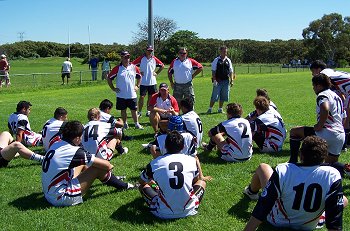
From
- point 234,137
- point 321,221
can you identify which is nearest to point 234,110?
point 234,137

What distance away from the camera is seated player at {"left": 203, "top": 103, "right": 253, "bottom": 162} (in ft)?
24.9

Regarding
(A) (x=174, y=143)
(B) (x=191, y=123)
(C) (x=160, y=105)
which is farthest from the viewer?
(C) (x=160, y=105)

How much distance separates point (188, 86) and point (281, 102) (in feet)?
Result: 18.5

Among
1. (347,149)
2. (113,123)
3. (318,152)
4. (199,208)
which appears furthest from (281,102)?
(318,152)

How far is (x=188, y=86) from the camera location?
12.8 m

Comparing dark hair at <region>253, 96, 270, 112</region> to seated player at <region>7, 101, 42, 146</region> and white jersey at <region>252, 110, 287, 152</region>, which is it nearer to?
white jersey at <region>252, 110, 287, 152</region>

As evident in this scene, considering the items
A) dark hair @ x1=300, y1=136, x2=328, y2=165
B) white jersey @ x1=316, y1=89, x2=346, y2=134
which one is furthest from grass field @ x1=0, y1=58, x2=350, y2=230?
dark hair @ x1=300, y1=136, x2=328, y2=165

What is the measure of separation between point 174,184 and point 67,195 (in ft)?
5.31

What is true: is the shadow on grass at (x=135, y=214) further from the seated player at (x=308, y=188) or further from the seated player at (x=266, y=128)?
the seated player at (x=266, y=128)

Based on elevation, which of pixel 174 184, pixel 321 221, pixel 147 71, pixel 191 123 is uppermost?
pixel 147 71

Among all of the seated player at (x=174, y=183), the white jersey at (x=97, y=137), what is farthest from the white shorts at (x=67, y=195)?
the white jersey at (x=97, y=137)

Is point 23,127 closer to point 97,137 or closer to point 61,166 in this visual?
point 97,137

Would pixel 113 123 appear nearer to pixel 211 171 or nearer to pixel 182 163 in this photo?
pixel 211 171

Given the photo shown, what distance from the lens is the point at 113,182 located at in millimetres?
6316
